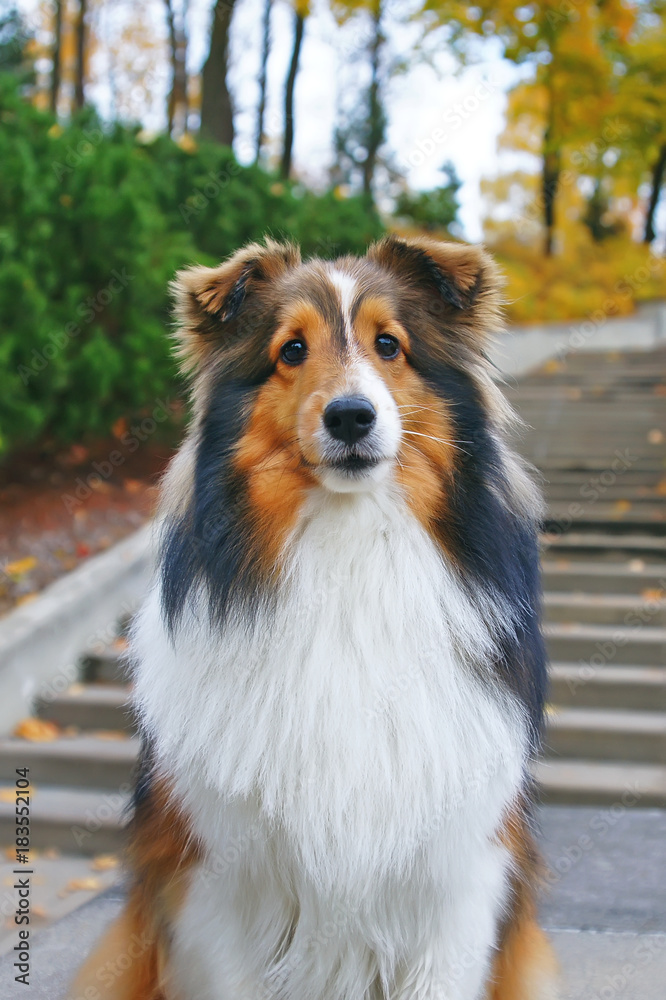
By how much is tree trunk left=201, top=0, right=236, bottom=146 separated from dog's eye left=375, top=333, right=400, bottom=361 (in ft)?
25.5

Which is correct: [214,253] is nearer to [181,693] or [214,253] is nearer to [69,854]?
[69,854]

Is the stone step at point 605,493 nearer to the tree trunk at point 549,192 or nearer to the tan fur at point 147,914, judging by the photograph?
the tan fur at point 147,914

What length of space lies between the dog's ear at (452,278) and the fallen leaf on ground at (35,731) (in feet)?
10.1

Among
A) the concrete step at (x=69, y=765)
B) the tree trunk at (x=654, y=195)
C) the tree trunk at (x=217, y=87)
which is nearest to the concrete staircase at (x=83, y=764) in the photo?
the concrete step at (x=69, y=765)

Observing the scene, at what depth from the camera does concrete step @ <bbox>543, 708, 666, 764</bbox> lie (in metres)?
4.28

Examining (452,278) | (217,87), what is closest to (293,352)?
(452,278)

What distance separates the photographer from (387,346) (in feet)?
7.54

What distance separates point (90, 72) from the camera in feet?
67.6

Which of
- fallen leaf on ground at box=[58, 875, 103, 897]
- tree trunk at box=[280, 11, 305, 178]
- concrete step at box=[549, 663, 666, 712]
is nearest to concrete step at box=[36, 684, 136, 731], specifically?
fallen leaf on ground at box=[58, 875, 103, 897]

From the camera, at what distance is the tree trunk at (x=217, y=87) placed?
9234mm

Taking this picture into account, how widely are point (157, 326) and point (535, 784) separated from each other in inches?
171

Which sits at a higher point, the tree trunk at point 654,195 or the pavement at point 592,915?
the tree trunk at point 654,195

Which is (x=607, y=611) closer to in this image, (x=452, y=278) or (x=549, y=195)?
(x=452, y=278)

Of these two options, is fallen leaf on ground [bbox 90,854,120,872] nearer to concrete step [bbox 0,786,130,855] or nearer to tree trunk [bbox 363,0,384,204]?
concrete step [bbox 0,786,130,855]
